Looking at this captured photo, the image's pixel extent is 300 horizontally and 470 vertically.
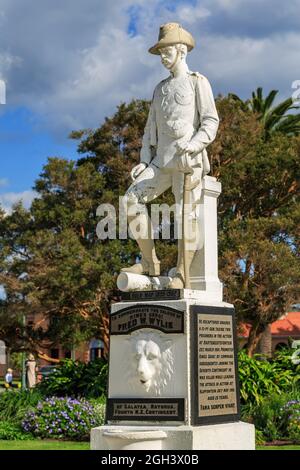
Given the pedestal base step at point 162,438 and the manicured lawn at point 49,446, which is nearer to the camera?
the pedestal base step at point 162,438

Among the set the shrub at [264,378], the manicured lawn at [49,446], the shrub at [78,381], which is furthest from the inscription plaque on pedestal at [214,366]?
the shrub at [78,381]

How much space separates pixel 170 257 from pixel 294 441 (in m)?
9.12

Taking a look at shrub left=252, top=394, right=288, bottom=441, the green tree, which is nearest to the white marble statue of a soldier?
shrub left=252, top=394, right=288, bottom=441

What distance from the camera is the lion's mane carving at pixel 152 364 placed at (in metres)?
8.28

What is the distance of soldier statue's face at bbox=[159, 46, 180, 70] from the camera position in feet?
30.3

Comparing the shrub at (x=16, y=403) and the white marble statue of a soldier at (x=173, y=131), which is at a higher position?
the white marble statue of a soldier at (x=173, y=131)

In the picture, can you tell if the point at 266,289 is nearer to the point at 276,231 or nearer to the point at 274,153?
the point at 276,231

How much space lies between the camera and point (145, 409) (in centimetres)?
834

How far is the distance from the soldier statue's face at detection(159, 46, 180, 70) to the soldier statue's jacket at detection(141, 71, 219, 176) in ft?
0.63

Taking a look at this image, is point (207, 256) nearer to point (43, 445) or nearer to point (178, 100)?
point (178, 100)

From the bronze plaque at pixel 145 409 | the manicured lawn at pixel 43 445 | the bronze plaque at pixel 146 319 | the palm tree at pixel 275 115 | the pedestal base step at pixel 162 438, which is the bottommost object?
the manicured lawn at pixel 43 445

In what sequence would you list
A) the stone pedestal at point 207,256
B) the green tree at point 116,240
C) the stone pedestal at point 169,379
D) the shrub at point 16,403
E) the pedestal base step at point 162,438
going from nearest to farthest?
the pedestal base step at point 162,438, the stone pedestal at point 169,379, the stone pedestal at point 207,256, the shrub at point 16,403, the green tree at point 116,240

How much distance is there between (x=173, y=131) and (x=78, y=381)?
30.4 ft

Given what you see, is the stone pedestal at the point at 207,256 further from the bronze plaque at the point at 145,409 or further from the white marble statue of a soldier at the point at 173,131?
the bronze plaque at the point at 145,409
